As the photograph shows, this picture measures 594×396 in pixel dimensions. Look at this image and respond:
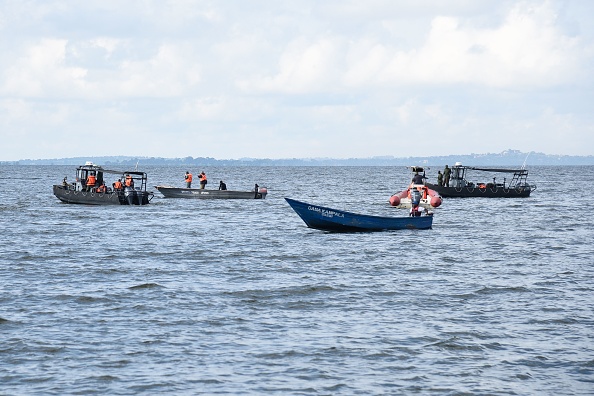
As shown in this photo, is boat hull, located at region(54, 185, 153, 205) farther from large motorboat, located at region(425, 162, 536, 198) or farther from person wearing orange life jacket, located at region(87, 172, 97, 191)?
large motorboat, located at region(425, 162, 536, 198)

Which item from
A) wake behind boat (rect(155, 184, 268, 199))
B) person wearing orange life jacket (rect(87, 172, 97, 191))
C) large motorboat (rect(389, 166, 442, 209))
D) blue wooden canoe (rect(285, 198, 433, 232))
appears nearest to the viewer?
blue wooden canoe (rect(285, 198, 433, 232))

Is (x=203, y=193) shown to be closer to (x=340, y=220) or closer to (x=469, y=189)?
(x=469, y=189)

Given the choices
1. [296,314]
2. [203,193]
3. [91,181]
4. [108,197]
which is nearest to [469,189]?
[203,193]

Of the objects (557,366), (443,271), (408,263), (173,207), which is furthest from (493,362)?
(173,207)

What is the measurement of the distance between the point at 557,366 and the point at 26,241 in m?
27.5

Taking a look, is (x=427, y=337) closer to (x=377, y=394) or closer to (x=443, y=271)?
(x=377, y=394)

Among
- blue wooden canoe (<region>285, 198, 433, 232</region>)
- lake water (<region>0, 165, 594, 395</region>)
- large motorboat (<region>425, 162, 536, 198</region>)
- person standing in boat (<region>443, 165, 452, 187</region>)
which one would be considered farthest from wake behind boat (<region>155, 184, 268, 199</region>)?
blue wooden canoe (<region>285, 198, 433, 232</region>)

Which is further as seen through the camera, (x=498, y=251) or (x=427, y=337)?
(x=498, y=251)

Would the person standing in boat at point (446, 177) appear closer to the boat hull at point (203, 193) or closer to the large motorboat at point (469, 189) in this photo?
the large motorboat at point (469, 189)

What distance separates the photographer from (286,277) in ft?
88.4

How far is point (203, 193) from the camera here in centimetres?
7094

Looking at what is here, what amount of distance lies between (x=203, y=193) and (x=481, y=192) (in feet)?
81.6

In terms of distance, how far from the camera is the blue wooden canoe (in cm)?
3941

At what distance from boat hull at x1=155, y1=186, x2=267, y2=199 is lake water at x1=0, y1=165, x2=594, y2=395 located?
30.4 m
